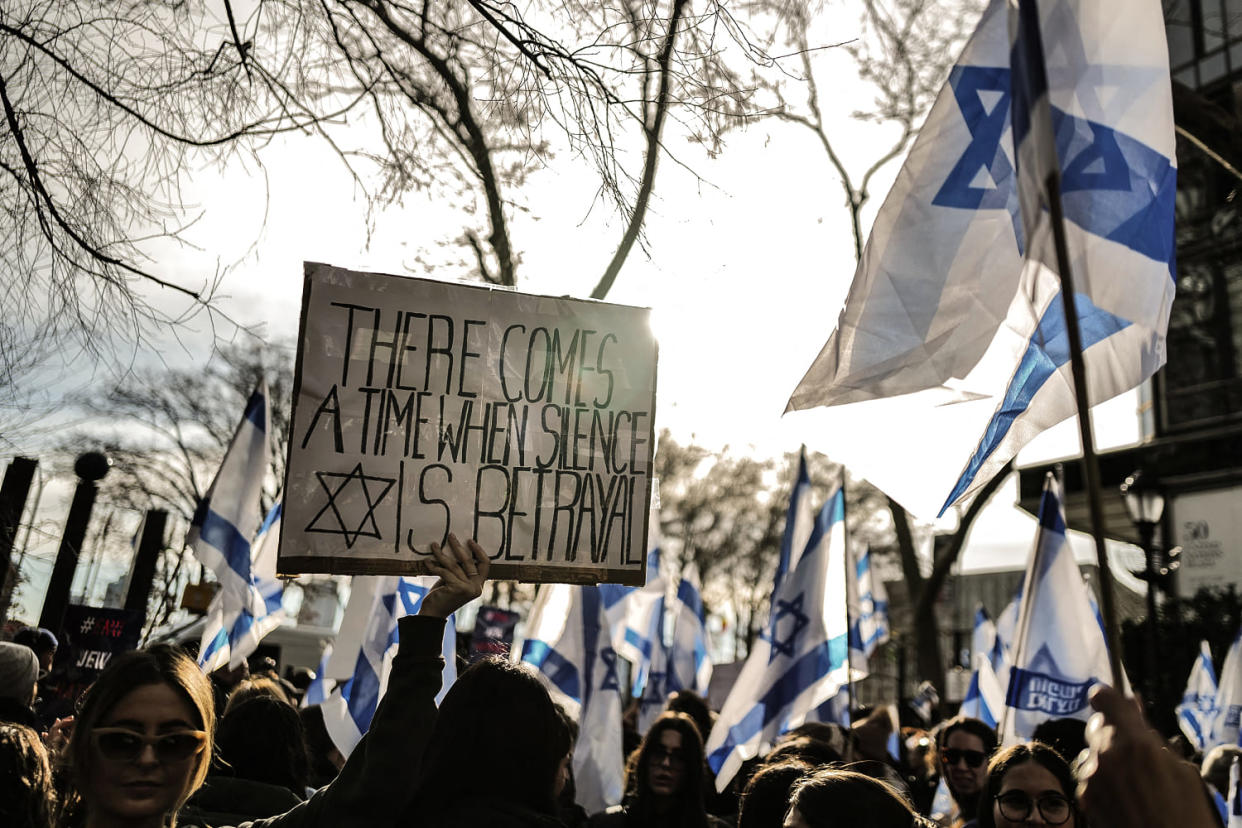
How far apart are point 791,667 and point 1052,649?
1.52 meters

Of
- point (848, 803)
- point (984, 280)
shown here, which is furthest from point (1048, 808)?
point (984, 280)

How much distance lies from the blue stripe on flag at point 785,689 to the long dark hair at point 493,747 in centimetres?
439

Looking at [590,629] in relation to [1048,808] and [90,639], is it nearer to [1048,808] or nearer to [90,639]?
[90,639]

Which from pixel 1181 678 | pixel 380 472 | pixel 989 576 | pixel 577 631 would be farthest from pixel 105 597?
pixel 989 576

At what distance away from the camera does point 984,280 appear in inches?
129

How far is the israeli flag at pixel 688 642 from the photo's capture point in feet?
42.5

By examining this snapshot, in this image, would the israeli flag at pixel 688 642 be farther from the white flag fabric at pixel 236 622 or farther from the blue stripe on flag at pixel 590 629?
the white flag fabric at pixel 236 622

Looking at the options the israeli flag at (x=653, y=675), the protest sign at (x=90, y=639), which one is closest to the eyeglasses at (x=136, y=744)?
the protest sign at (x=90, y=639)

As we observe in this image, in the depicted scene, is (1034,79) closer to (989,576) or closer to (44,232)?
(44,232)

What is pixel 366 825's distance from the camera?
8.36 feet

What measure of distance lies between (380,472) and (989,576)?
4907 cm

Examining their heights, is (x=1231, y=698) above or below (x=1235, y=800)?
above

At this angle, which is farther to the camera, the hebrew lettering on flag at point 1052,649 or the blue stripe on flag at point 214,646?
the blue stripe on flag at point 214,646

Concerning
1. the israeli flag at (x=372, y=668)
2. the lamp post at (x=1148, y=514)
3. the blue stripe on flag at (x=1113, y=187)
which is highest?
the lamp post at (x=1148, y=514)
